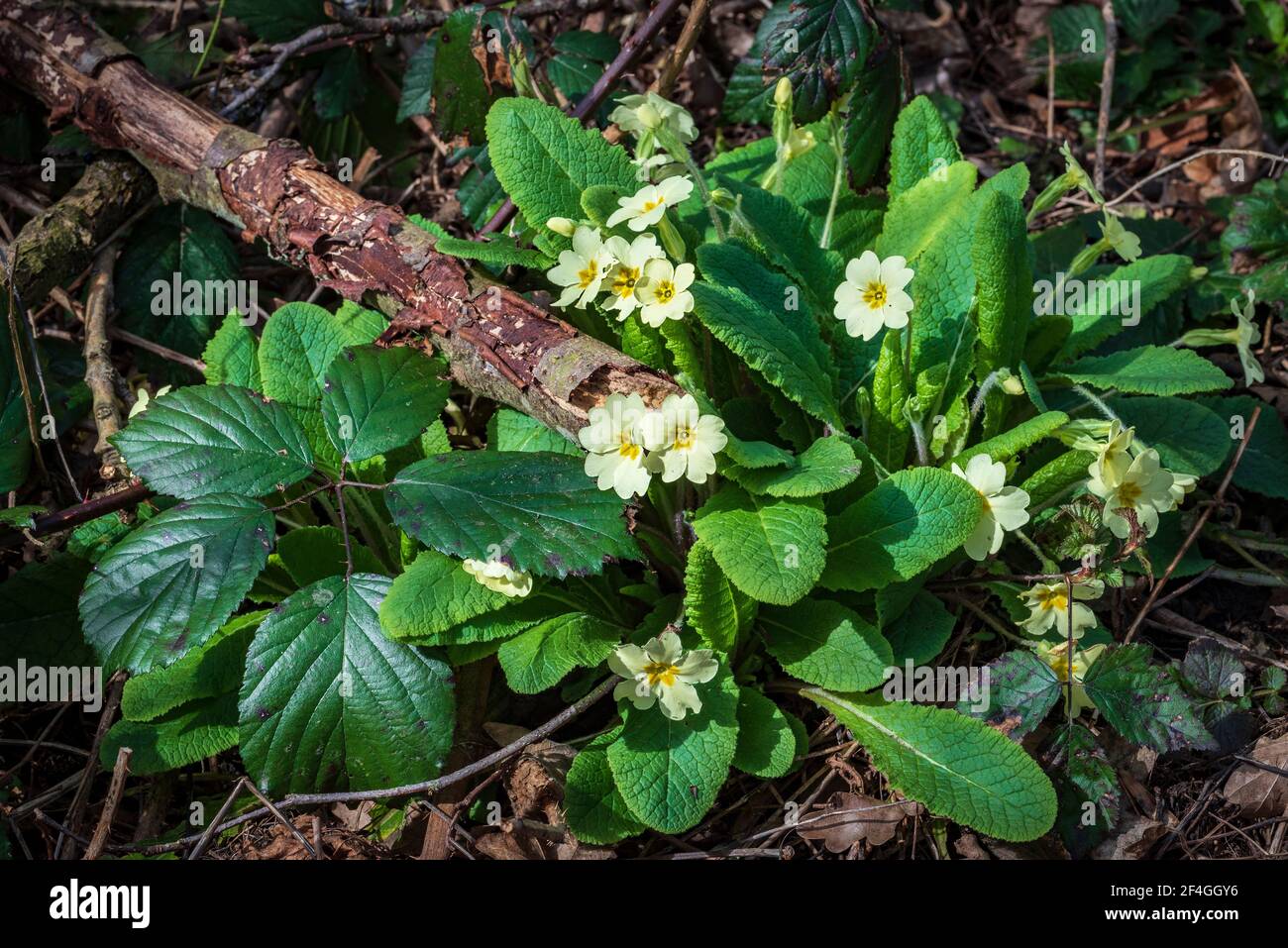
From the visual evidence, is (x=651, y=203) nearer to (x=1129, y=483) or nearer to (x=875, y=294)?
(x=875, y=294)

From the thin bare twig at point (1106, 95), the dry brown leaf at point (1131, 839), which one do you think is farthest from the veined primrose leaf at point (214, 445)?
the thin bare twig at point (1106, 95)

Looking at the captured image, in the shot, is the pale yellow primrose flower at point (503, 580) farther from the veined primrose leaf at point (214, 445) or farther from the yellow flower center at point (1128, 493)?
the yellow flower center at point (1128, 493)

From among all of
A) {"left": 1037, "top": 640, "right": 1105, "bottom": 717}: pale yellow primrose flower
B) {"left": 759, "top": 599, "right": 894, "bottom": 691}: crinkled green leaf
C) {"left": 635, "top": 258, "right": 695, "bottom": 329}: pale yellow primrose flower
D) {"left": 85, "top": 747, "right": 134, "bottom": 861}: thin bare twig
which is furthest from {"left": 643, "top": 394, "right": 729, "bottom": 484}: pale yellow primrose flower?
{"left": 85, "top": 747, "right": 134, "bottom": 861}: thin bare twig

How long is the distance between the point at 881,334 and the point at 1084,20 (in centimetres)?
221

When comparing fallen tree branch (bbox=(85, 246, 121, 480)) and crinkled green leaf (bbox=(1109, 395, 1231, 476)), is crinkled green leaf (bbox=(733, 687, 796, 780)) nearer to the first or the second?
crinkled green leaf (bbox=(1109, 395, 1231, 476))

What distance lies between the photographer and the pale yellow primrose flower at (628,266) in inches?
102

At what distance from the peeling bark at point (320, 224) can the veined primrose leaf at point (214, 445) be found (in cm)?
46

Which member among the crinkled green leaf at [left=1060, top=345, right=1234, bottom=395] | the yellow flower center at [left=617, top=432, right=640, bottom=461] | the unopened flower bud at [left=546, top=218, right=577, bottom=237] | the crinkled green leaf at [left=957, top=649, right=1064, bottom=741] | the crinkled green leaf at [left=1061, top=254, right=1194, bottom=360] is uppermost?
the unopened flower bud at [left=546, top=218, right=577, bottom=237]

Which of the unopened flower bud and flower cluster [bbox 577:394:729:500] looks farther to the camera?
the unopened flower bud

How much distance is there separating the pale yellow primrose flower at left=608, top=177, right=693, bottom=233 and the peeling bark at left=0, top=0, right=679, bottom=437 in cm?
30

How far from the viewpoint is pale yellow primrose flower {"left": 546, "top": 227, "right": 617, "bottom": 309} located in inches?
103

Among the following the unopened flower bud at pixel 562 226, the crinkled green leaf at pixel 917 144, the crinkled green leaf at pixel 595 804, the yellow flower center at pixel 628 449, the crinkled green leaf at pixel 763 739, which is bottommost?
the crinkled green leaf at pixel 595 804

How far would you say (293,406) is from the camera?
2.91 metres
